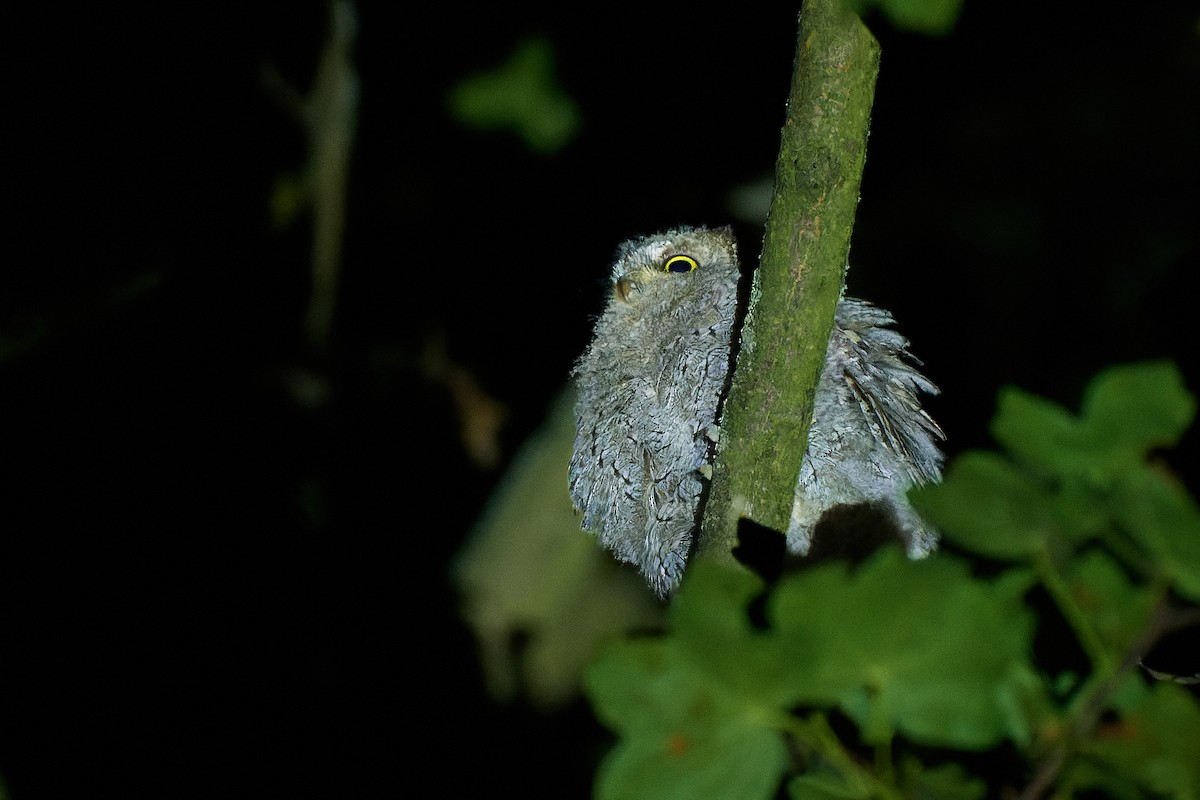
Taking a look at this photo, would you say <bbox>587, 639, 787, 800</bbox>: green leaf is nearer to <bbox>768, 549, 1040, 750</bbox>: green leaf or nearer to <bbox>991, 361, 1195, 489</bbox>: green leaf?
<bbox>768, 549, 1040, 750</bbox>: green leaf

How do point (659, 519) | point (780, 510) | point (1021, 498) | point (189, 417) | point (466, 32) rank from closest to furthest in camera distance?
point (1021, 498) → point (780, 510) → point (659, 519) → point (466, 32) → point (189, 417)

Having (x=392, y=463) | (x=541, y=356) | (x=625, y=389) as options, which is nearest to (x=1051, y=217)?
(x=625, y=389)

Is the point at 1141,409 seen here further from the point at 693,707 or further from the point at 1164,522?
the point at 693,707

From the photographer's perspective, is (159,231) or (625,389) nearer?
(625,389)

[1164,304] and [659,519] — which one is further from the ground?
[1164,304]

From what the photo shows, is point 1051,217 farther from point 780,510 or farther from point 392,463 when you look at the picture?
point 392,463

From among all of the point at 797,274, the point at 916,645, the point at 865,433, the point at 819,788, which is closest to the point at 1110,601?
the point at 916,645

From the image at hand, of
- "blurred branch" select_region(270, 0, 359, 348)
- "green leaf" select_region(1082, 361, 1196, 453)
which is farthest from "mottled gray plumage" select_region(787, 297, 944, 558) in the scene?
"blurred branch" select_region(270, 0, 359, 348)
